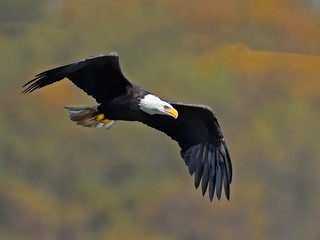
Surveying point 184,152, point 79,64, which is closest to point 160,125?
point 184,152

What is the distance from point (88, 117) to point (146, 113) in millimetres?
582

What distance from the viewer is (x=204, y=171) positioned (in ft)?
22.6

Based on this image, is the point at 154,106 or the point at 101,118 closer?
the point at 154,106

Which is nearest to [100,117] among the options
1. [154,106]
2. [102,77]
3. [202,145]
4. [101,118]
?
[101,118]

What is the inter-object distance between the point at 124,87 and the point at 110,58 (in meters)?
0.35

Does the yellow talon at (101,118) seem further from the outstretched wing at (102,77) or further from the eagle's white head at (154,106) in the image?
the eagle's white head at (154,106)

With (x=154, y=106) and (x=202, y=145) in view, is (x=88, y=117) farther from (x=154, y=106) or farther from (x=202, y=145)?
(x=202, y=145)

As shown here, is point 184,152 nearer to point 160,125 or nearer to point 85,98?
point 160,125

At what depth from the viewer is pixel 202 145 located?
6957 mm

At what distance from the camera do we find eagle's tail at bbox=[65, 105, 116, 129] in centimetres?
647

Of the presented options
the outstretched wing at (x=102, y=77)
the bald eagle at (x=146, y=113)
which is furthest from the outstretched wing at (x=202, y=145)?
the outstretched wing at (x=102, y=77)

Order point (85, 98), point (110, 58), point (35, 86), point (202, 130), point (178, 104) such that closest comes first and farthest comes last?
point (35, 86) < point (110, 58) < point (178, 104) < point (202, 130) < point (85, 98)

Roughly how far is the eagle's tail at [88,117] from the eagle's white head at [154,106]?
44 centimetres

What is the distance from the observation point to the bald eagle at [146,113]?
238 inches
